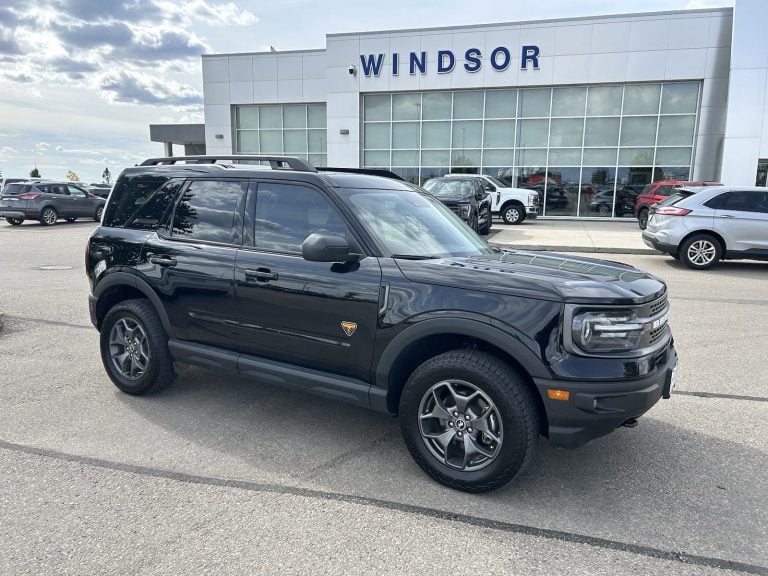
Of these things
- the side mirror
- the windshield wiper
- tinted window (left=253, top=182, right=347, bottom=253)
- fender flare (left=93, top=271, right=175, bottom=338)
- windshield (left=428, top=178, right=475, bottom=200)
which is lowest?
fender flare (left=93, top=271, right=175, bottom=338)

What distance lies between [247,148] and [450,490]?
28.7 m

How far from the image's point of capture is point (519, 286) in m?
2.97

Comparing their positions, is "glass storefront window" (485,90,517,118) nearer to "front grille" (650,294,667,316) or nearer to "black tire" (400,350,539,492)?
"front grille" (650,294,667,316)

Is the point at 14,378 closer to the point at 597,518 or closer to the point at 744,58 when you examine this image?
the point at 597,518

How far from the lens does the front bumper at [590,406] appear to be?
281 cm

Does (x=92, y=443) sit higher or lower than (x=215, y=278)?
lower

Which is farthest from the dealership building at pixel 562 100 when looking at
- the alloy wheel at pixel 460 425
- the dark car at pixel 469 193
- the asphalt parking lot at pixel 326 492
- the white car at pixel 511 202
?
the alloy wheel at pixel 460 425

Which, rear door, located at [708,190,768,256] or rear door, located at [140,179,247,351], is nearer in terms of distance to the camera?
rear door, located at [140,179,247,351]

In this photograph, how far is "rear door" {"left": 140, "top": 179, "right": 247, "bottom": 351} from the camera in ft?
13.0

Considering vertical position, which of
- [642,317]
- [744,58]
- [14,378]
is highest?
[744,58]

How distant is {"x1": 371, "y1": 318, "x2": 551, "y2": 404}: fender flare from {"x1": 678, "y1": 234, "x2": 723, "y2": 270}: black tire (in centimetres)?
979

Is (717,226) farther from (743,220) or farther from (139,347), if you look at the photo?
(139,347)

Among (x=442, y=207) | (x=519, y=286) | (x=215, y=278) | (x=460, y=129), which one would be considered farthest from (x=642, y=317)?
(x=460, y=129)

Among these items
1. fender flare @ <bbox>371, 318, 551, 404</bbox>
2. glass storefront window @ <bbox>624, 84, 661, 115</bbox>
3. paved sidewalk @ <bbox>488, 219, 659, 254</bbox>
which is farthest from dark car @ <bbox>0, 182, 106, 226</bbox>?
glass storefront window @ <bbox>624, 84, 661, 115</bbox>
